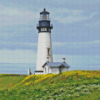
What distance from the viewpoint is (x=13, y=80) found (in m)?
50.6

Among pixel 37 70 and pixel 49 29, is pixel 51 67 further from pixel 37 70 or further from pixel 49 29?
pixel 49 29

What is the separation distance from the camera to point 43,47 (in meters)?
56.6

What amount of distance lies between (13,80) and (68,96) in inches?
1235

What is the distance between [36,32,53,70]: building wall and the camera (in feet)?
185

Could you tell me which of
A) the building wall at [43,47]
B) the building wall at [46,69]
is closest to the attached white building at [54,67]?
the building wall at [46,69]

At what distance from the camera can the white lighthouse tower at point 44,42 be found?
56.3m

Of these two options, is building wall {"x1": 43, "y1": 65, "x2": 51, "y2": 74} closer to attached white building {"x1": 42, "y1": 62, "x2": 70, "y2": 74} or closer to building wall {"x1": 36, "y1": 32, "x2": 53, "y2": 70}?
attached white building {"x1": 42, "y1": 62, "x2": 70, "y2": 74}

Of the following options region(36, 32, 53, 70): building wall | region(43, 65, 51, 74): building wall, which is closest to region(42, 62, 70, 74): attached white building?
region(43, 65, 51, 74): building wall

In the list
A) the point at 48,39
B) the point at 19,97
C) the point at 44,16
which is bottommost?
the point at 19,97

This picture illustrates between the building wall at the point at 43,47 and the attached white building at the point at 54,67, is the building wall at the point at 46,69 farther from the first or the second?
the building wall at the point at 43,47

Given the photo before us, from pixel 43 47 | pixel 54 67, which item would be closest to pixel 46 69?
pixel 54 67

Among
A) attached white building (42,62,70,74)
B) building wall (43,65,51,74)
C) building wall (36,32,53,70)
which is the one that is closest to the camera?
attached white building (42,62,70,74)

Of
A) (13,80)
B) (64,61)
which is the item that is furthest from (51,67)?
(13,80)

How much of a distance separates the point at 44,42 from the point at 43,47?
1.17 meters
